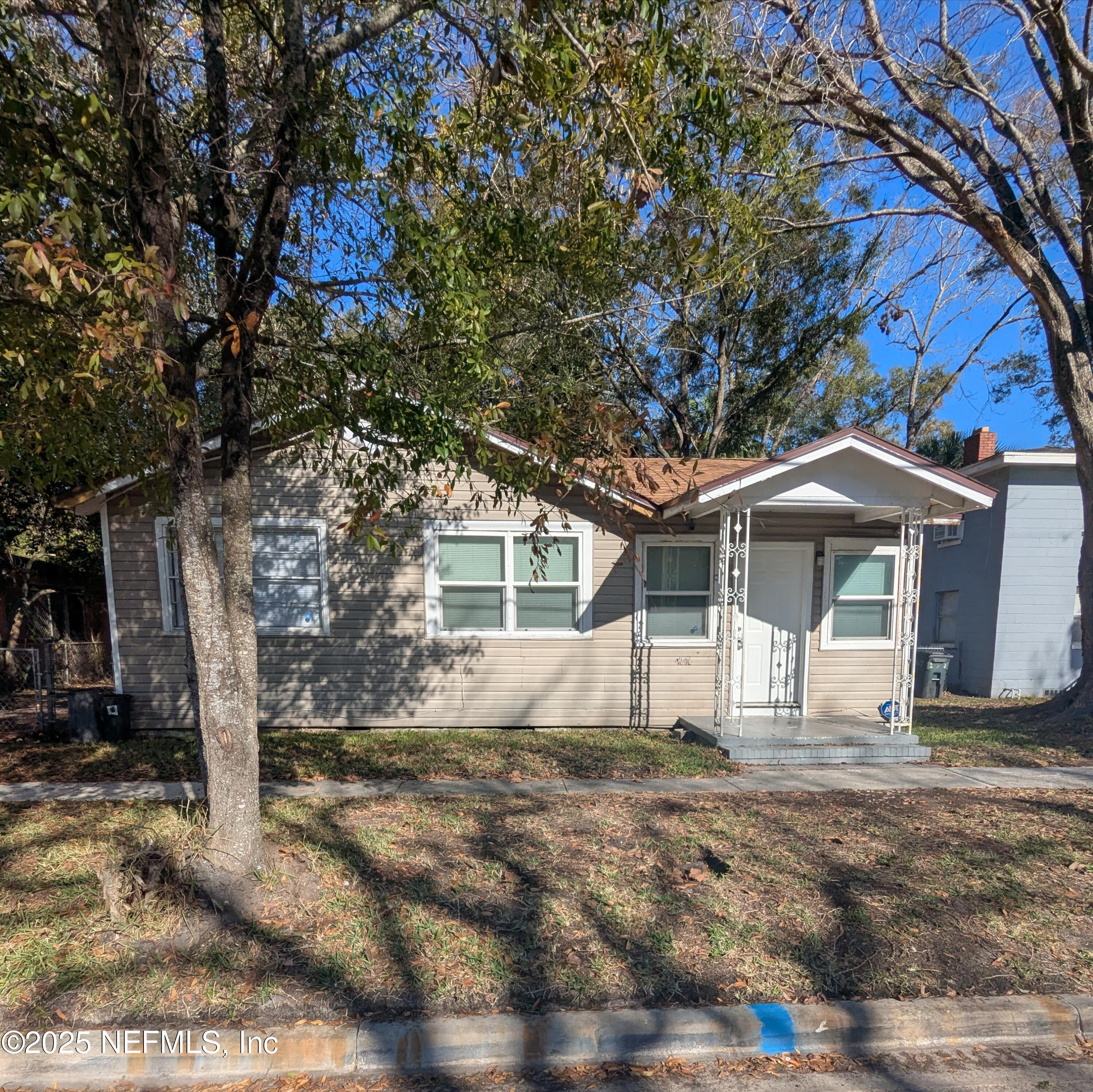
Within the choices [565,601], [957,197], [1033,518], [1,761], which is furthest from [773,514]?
[1,761]

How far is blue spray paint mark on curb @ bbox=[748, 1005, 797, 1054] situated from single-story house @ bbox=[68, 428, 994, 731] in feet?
15.7

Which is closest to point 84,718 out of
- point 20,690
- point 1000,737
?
point 20,690

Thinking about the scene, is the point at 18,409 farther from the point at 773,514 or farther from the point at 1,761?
the point at 773,514

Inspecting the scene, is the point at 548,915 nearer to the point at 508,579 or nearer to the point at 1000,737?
the point at 508,579

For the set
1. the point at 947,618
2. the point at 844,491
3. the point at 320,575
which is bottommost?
the point at 947,618

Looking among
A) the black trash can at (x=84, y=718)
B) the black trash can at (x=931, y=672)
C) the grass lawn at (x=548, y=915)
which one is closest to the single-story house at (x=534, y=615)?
the black trash can at (x=84, y=718)

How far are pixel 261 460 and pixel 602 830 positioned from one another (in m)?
6.06

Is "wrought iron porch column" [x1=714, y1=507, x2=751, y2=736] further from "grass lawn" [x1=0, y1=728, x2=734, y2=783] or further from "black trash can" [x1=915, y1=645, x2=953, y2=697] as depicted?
"black trash can" [x1=915, y1=645, x2=953, y2=697]

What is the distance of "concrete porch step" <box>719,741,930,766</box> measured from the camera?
7262 millimetres

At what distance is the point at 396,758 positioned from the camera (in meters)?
7.20

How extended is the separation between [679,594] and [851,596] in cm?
243

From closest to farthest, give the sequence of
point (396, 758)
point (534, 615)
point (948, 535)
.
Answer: point (396, 758)
point (534, 615)
point (948, 535)

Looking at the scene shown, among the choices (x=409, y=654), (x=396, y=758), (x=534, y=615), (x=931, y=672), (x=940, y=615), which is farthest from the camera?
(x=940, y=615)

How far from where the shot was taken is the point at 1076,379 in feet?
30.8
